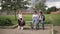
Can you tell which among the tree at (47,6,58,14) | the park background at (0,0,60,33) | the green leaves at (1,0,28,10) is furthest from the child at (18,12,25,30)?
the tree at (47,6,58,14)

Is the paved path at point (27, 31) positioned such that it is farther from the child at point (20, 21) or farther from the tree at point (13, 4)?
the tree at point (13, 4)

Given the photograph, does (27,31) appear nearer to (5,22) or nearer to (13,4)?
(5,22)

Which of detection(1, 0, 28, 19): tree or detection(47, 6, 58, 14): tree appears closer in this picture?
detection(47, 6, 58, 14): tree

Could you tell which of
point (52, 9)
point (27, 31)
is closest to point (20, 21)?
point (27, 31)

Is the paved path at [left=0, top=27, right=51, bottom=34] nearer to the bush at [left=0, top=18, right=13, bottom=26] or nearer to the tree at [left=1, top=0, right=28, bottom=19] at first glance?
the bush at [left=0, top=18, right=13, bottom=26]

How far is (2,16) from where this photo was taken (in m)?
4.38

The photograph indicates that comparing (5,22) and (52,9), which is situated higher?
(52,9)

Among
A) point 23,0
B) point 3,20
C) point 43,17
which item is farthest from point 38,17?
point 3,20

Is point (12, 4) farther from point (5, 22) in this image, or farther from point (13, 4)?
point (5, 22)

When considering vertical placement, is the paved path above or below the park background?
below

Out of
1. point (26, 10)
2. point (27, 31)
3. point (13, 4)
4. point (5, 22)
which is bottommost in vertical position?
point (27, 31)

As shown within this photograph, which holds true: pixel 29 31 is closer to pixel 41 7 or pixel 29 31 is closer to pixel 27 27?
pixel 27 27

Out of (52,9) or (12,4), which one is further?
(12,4)

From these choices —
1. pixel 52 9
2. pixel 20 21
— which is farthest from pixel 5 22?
pixel 52 9
